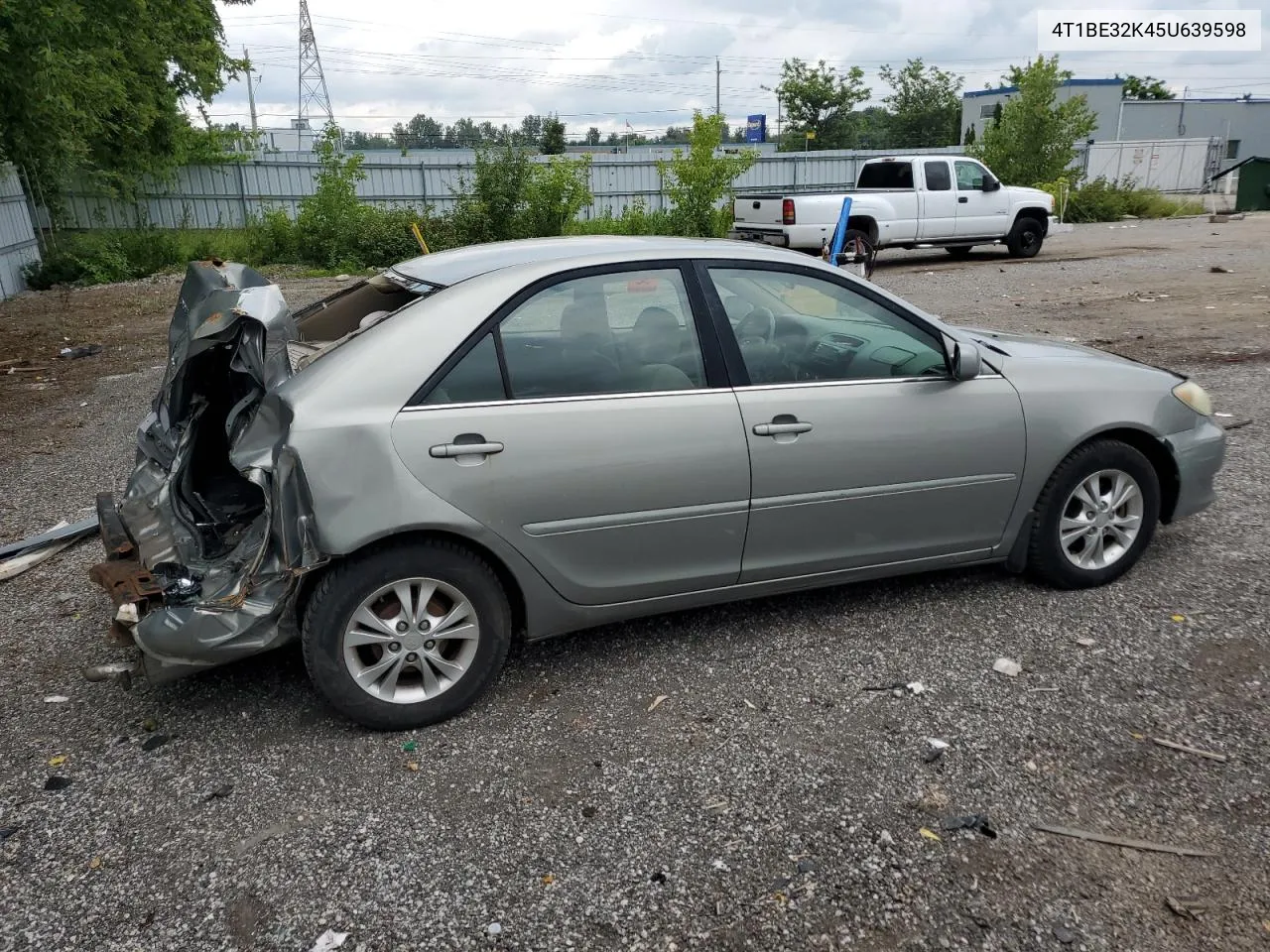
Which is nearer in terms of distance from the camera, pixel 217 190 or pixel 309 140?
pixel 217 190

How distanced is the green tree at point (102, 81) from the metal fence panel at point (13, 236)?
63 cm

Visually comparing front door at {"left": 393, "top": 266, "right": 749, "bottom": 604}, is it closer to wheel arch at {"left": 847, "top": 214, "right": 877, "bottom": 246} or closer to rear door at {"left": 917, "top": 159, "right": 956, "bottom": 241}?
wheel arch at {"left": 847, "top": 214, "right": 877, "bottom": 246}

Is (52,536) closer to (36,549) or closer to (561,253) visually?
(36,549)

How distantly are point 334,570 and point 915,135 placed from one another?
7531 cm

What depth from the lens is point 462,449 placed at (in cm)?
329

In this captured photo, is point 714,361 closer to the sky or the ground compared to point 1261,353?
closer to the sky

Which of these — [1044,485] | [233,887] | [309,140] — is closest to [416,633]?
[233,887]

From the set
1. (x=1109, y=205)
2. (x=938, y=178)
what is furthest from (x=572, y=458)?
(x=1109, y=205)

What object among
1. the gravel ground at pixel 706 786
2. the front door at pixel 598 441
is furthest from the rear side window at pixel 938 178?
the front door at pixel 598 441

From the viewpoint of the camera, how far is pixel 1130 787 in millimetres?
3021

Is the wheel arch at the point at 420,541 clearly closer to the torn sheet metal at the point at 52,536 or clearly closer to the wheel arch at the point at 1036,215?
the torn sheet metal at the point at 52,536

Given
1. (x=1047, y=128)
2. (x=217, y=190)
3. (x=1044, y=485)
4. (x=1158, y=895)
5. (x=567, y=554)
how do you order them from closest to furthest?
(x=1158, y=895) < (x=567, y=554) < (x=1044, y=485) < (x=217, y=190) < (x=1047, y=128)

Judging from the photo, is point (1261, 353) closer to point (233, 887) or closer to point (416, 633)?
point (416, 633)

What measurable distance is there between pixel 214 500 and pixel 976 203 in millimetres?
17841
